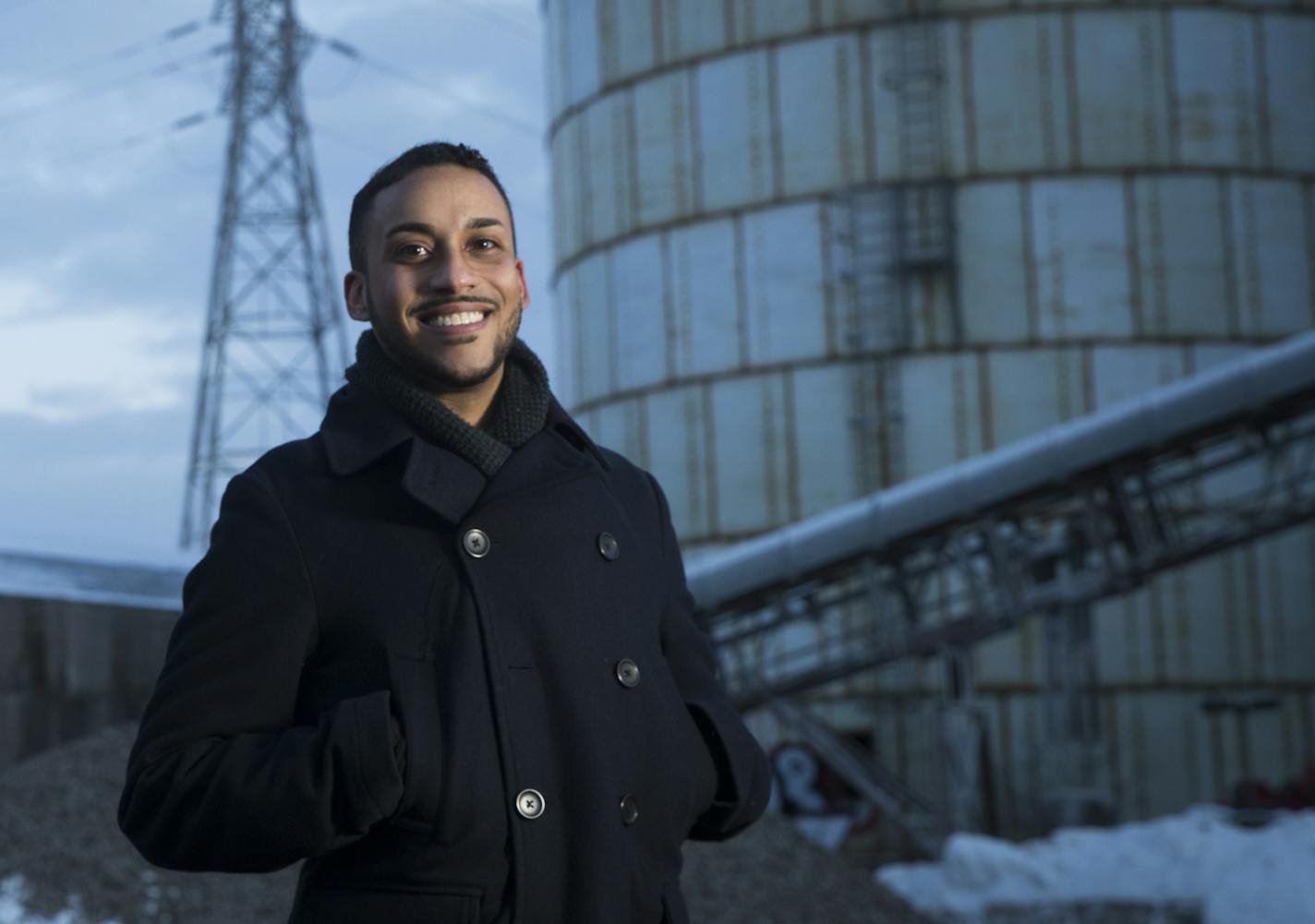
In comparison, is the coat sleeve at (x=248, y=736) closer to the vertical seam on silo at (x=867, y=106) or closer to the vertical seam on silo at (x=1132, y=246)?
the vertical seam on silo at (x=1132, y=246)

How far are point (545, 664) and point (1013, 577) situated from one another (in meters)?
14.8

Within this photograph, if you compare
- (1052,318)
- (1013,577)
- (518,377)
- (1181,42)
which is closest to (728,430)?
(1052,318)

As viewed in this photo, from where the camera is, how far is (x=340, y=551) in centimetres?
232

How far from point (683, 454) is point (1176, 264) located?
20.7 feet

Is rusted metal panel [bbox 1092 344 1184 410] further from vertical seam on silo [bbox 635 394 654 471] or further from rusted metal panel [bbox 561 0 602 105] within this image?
rusted metal panel [bbox 561 0 602 105]

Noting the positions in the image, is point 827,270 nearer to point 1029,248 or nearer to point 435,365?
point 1029,248

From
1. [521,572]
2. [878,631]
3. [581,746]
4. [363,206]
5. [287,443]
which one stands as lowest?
[878,631]

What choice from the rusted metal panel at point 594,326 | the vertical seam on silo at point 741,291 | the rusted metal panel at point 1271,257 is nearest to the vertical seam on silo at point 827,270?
the vertical seam on silo at point 741,291

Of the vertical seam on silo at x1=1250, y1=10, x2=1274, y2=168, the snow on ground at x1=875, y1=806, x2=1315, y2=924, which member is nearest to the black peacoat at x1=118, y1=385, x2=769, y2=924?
the snow on ground at x1=875, y1=806, x2=1315, y2=924

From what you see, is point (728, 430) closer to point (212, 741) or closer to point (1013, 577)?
point (1013, 577)

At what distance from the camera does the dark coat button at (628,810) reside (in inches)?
89.7

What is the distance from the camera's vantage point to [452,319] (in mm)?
2422

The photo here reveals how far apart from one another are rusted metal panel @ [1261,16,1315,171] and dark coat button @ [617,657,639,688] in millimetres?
20196

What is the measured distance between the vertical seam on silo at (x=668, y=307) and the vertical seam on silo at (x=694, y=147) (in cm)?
60
